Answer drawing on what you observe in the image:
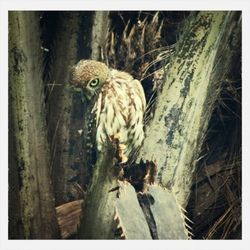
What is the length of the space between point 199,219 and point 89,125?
2.13 feet

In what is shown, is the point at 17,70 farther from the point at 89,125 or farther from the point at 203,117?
the point at 203,117

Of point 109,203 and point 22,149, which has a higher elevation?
point 22,149

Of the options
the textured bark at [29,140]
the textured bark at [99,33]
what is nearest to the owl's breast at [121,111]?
the textured bark at [99,33]

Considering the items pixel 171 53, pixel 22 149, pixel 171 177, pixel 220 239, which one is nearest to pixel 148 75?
pixel 171 53

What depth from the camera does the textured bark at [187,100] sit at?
242 cm

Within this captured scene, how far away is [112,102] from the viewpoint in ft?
8.01

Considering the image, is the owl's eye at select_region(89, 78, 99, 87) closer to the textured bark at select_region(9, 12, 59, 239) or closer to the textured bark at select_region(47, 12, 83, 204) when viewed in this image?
the textured bark at select_region(47, 12, 83, 204)

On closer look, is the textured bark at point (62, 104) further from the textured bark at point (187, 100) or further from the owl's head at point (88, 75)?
the textured bark at point (187, 100)

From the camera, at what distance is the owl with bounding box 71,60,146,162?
2438mm

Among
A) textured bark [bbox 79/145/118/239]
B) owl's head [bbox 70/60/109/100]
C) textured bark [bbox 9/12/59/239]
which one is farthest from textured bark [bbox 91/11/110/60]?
textured bark [bbox 79/145/118/239]

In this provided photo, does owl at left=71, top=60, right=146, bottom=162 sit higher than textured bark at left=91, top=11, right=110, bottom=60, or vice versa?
textured bark at left=91, top=11, right=110, bottom=60

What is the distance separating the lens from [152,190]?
243 cm

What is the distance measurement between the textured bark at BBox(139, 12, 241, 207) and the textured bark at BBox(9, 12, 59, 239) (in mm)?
470

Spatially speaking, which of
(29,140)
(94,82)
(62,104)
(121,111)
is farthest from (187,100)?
(29,140)
